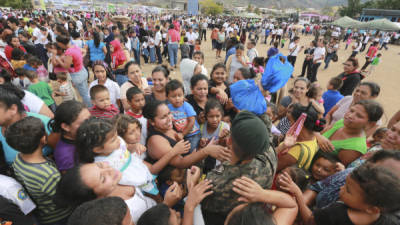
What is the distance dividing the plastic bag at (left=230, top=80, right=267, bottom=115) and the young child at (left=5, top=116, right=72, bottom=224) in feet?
6.43

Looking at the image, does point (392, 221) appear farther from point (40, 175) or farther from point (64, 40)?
Result: point (64, 40)

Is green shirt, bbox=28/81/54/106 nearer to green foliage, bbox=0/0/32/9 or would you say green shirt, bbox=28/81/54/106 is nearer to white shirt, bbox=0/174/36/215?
white shirt, bbox=0/174/36/215

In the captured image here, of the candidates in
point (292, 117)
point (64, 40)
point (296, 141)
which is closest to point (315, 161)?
point (296, 141)

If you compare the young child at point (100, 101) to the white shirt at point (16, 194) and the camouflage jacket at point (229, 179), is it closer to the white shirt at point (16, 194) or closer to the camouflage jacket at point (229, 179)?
the white shirt at point (16, 194)

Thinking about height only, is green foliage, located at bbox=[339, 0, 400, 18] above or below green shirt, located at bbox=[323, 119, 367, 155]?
above

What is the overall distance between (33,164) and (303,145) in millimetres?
2392

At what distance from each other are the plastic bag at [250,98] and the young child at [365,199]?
45.2 inches

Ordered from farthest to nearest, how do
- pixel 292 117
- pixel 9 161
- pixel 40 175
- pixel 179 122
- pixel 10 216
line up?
pixel 179 122 → pixel 292 117 → pixel 9 161 → pixel 40 175 → pixel 10 216

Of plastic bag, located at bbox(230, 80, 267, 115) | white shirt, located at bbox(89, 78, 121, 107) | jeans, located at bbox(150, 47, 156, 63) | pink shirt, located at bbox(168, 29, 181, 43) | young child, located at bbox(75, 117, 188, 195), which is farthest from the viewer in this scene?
jeans, located at bbox(150, 47, 156, 63)

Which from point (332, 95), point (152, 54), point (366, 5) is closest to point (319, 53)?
point (332, 95)

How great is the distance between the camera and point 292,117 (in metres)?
2.19

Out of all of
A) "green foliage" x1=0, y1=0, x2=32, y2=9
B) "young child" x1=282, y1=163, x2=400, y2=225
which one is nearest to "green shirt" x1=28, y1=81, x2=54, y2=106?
"young child" x1=282, y1=163, x2=400, y2=225

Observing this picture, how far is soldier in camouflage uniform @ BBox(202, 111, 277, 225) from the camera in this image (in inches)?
44.9

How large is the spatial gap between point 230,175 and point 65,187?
1.07 m
